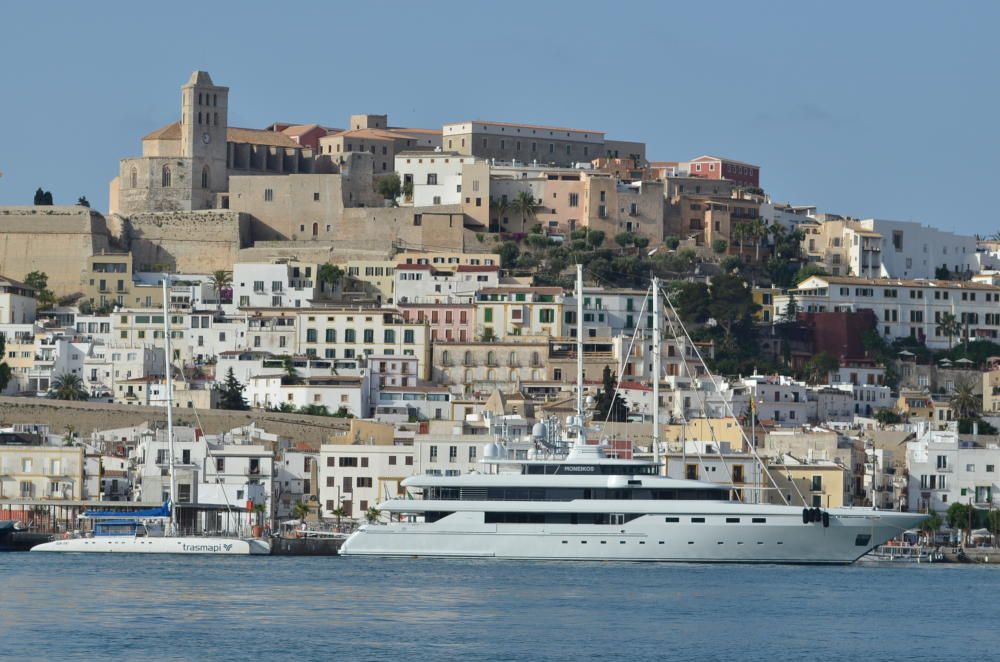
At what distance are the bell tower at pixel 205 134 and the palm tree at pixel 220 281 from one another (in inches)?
274

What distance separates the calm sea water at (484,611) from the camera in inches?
1700

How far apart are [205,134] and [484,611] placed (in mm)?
65078

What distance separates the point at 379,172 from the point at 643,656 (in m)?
72.0

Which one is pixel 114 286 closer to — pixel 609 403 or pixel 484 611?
pixel 609 403

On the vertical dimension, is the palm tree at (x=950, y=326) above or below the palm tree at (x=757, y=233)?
below

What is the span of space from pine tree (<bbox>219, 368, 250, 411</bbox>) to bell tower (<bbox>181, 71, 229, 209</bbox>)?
2420 centimetres

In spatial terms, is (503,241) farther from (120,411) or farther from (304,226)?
(120,411)

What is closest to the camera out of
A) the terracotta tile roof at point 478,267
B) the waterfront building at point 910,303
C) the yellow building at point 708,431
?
the yellow building at point 708,431

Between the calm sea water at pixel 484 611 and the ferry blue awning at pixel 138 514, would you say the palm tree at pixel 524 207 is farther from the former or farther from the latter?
the calm sea water at pixel 484 611

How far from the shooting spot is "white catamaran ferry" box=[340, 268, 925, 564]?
57.5 meters

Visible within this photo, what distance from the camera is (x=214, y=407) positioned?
277 ft

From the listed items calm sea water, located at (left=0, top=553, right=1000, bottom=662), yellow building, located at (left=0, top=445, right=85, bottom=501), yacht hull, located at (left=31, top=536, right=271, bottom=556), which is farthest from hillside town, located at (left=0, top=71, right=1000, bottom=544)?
calm sea water, located at (left=0, top=553, right=1000, bottom=662)

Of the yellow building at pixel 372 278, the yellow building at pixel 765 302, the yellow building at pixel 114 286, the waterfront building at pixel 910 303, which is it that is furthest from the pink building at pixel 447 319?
the waterfront building at pixel 910 303

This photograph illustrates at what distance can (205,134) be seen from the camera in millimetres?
110000
